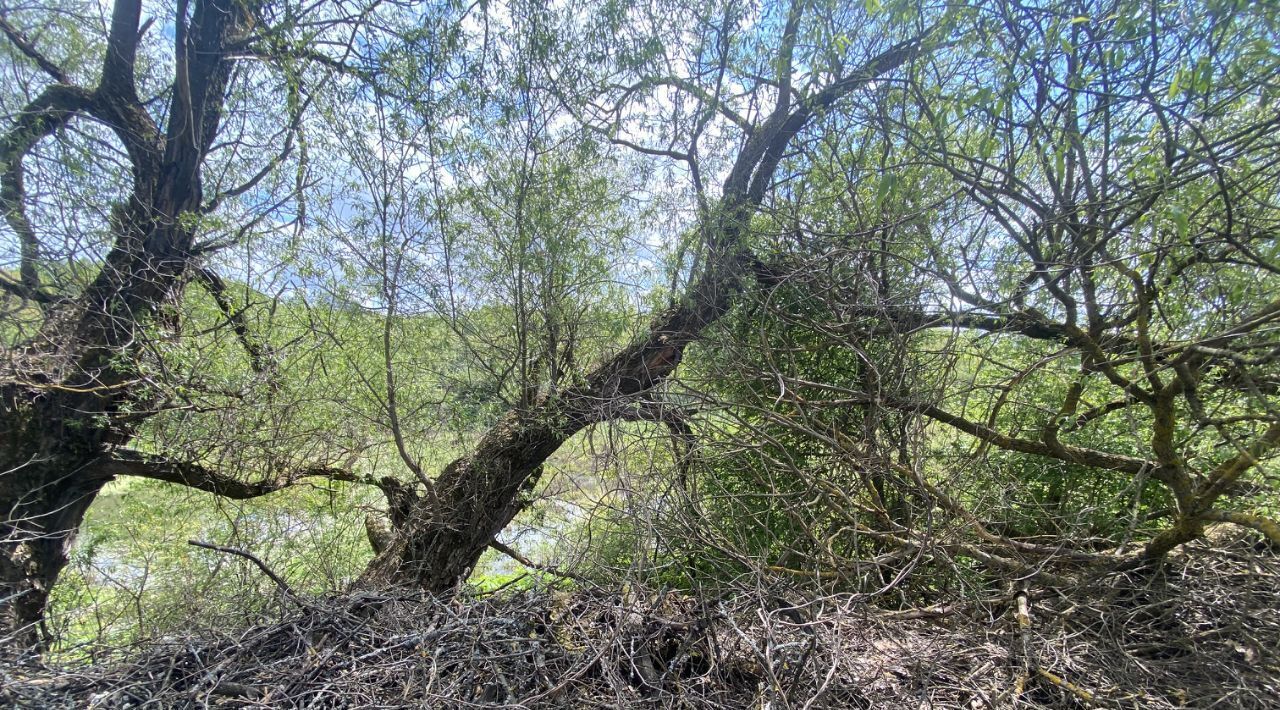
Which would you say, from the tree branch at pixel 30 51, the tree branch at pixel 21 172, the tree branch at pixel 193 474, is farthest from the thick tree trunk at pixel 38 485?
the tree branch at pixel 30 51

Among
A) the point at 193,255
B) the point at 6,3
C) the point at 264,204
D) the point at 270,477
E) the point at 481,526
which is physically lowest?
the point at 481,526

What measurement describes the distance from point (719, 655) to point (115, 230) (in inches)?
208

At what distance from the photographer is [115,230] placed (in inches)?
157

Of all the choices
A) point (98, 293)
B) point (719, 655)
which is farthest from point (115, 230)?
point (719, 655)

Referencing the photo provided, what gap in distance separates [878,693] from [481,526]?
11.6 feet

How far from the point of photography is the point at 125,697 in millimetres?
1872

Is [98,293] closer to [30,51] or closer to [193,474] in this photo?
→ [193,474]

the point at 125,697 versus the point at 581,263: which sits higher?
the point at 581,263

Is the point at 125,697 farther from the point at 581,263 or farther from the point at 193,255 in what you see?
the point at 193,255

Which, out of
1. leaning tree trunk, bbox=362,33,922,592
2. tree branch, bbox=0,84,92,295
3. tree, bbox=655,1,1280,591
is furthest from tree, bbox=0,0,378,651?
tree, bbox=655,1,1280,591

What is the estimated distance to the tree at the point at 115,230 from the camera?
3729 mm

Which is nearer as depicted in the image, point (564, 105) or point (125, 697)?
point (125, 697)

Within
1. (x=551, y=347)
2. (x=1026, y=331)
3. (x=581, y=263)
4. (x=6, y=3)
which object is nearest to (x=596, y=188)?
(x=581, y=263)

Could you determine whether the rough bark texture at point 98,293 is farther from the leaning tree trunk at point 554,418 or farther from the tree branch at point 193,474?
the leaning tree trunk at point 554,418
